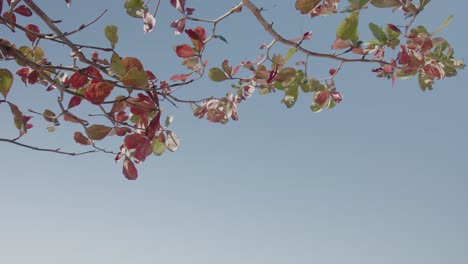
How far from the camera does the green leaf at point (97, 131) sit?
1661mm

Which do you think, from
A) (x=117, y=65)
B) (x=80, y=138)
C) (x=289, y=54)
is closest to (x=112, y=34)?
(x=117, y=65)

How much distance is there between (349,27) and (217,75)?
657 millimetres

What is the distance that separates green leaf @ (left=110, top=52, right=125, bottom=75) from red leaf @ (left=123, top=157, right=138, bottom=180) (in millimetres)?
525

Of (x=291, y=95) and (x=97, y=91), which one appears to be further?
(x=291, y=95)

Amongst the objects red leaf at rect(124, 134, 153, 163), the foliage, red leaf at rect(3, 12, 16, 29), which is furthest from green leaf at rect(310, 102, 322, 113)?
red leaf at rect(3, 12, 16, 29)

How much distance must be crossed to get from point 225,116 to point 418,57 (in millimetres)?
985

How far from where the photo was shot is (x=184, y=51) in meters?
1.86

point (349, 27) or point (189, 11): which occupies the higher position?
point (189, 11)

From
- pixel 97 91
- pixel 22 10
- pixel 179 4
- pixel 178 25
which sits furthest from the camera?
pixel 178 25

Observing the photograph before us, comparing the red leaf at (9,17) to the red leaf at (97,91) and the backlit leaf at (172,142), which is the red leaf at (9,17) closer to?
the red leaf at (97,91)

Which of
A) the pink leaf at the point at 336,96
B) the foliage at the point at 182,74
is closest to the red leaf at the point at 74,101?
the foliage at the point at 182,74

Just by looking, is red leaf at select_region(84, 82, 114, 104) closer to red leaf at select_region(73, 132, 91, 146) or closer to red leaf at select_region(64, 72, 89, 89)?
red leaf at select_region(64, 72, 89, 89)

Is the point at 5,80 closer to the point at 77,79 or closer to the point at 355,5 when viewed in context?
the point at 77,79

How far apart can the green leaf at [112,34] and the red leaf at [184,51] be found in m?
0.49
